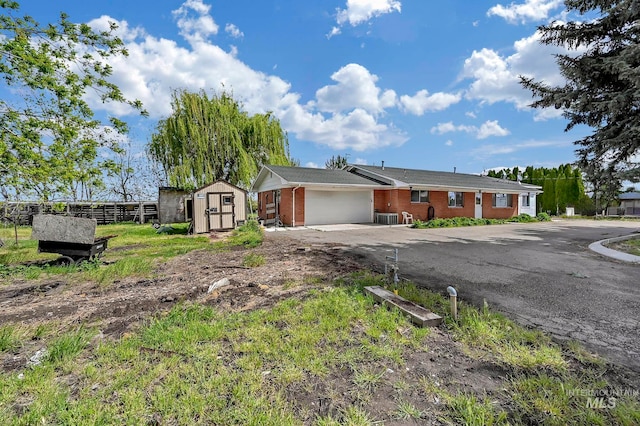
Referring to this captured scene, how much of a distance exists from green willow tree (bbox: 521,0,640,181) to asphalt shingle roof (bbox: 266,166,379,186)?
955 centimetres

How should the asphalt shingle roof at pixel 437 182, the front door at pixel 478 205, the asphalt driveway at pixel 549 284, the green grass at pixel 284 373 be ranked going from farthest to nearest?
the front door at pixel 478 205 → the asphalt shingle roof at pixel 437 182 → the asphalt driveway at pixel 549 284 → the green grass at pixel 284 373

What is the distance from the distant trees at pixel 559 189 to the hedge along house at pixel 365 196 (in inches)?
412

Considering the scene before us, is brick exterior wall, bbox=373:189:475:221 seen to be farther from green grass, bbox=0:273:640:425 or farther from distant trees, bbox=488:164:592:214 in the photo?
green grass, bbox=0:273:640:425

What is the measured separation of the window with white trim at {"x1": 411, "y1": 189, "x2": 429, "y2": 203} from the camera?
18375mm

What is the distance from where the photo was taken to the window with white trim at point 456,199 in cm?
1973

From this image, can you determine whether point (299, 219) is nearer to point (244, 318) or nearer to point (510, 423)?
point (244, 318)

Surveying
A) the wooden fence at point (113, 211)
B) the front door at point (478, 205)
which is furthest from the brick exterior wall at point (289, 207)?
the front door at point (478, 205)

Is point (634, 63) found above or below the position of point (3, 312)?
above

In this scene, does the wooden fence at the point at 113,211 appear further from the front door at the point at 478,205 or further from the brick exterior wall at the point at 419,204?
the front door at the point at 478,205

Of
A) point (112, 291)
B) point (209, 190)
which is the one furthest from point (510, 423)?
point (209, 190)

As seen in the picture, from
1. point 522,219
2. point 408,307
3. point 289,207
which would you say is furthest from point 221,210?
point 522,219

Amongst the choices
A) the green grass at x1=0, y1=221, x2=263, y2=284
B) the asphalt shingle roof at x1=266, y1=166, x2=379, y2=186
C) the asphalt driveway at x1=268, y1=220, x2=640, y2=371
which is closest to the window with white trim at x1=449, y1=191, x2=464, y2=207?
the asphalt shingle roof at x1=266, y1=166, x2=379, y2=186

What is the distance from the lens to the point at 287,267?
6.47m

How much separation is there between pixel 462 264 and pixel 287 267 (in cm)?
404
